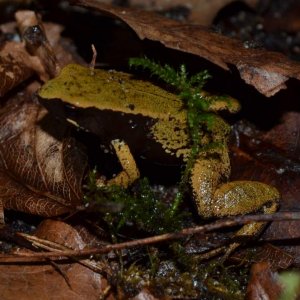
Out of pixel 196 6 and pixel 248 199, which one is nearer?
pixel 248 199

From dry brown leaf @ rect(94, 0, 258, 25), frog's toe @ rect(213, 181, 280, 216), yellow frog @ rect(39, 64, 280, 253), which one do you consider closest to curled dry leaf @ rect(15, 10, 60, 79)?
yellow frog @ rect(39, 64, 280, 253)

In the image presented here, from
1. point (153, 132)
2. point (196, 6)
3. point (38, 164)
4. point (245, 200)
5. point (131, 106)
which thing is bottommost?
point (245, 200)

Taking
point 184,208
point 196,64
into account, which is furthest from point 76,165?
point 196,64

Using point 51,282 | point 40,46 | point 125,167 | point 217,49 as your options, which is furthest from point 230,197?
point 40,46

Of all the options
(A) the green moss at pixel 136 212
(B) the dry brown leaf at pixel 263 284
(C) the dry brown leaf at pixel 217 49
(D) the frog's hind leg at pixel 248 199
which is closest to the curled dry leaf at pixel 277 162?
(D) the frog's hind leg at pixel 248 199

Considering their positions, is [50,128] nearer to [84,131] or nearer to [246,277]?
[84,131]

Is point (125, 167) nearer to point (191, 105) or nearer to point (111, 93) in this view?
point (111, 93)

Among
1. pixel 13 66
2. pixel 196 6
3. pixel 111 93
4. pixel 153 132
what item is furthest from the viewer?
pixel 196 6
